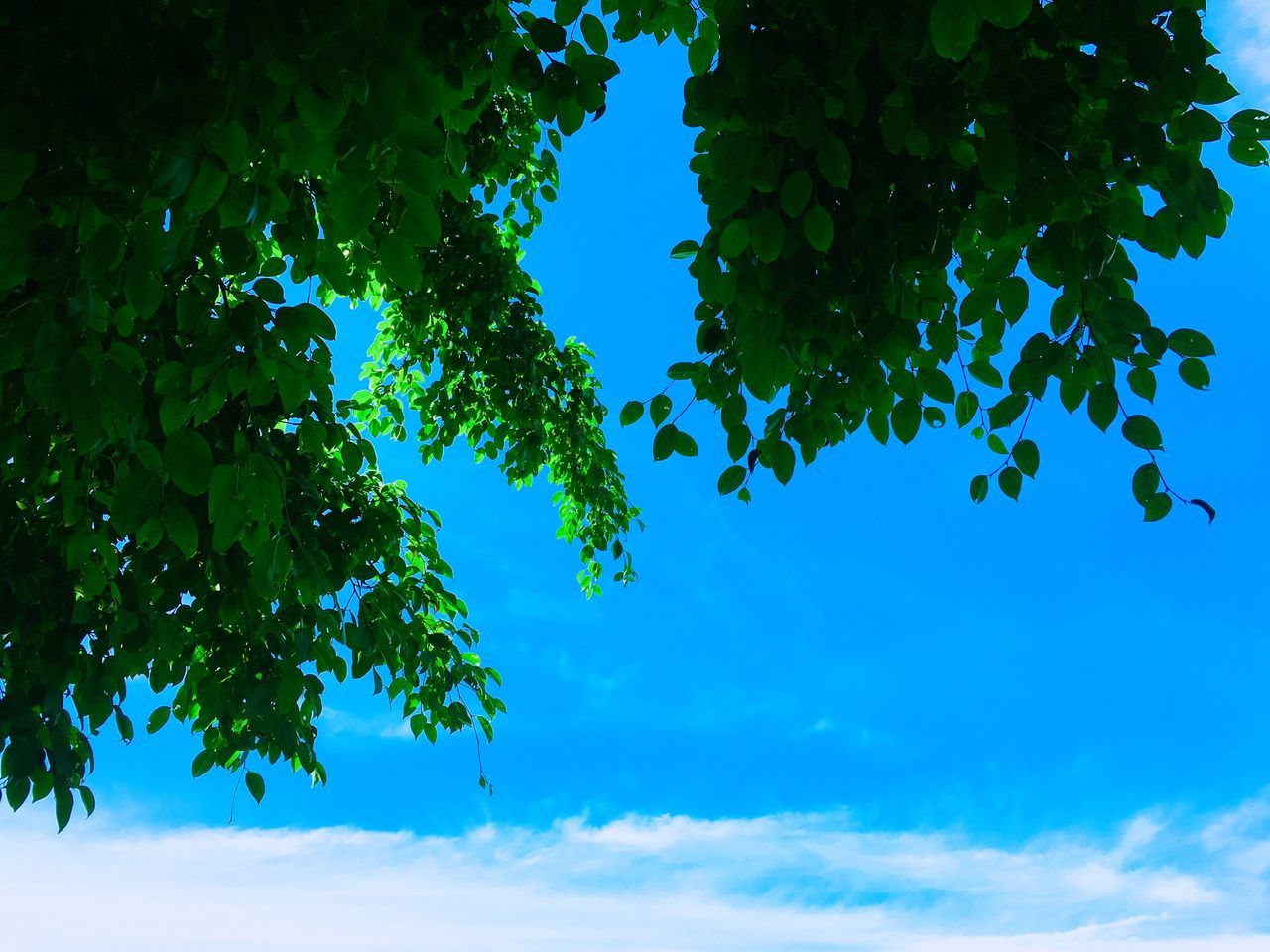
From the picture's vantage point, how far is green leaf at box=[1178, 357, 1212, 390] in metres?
1.86

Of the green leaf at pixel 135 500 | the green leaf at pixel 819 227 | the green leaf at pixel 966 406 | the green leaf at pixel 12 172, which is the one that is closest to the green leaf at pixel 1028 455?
the green leaf at pixel 966 406

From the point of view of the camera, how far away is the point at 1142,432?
73.8 inches

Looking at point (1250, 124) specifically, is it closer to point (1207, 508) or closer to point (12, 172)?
point (1207, 508)

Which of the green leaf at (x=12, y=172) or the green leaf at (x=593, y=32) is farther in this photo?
the green leaf at (x=593, y=32)

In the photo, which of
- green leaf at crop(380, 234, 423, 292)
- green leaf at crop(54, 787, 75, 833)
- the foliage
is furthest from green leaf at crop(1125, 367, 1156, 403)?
green leaf at crop(54, 787, 75, 833)

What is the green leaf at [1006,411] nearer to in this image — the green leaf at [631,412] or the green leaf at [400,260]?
the green leaf at [631,412]

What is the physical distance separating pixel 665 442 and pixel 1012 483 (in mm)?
819

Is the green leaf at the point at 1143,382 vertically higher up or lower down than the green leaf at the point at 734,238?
lower down

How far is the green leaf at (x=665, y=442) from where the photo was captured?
2.14 m

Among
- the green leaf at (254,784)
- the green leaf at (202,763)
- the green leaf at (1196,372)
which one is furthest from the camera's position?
the green leaf at (202,763)

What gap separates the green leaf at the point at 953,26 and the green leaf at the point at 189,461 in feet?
4.38

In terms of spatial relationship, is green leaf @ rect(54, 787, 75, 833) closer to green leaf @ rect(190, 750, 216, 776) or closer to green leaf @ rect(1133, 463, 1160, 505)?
green leaf @ rect(190, 750, 216, 776)

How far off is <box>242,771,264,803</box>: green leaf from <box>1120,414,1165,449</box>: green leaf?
2842 mm

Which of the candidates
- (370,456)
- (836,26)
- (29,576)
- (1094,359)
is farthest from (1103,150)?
(29,576)
